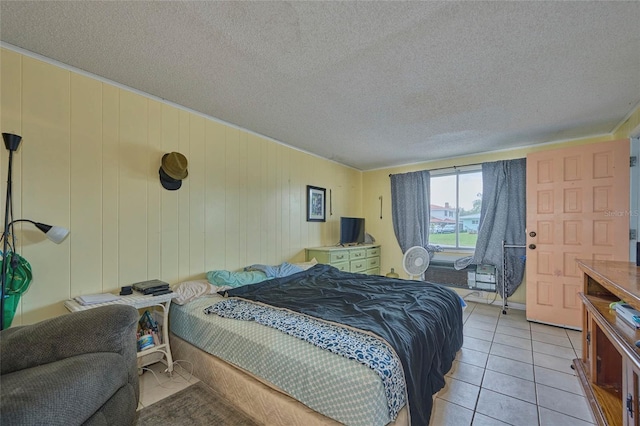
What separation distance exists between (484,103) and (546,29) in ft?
3.12

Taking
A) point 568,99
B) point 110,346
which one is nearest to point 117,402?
point 110,346

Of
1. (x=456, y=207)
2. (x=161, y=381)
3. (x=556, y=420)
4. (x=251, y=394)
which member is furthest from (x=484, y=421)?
(x=456, y=207)

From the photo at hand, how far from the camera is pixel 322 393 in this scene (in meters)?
1.27

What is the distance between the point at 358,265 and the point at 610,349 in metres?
2.97

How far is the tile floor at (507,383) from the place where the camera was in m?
1.65

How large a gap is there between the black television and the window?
1.23m

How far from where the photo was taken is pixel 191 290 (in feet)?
7.59

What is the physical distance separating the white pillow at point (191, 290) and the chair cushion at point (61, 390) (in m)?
1.00

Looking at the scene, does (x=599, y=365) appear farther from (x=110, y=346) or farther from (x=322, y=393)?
(x=110, y=346)

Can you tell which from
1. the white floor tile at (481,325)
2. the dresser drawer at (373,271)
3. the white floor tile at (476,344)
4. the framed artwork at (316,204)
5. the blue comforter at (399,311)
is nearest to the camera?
the blue comforter at (399,311)

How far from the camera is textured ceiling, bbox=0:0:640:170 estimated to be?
1391 mm

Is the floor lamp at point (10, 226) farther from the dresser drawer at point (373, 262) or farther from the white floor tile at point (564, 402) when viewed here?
the dresser drawer at point (373, 262)

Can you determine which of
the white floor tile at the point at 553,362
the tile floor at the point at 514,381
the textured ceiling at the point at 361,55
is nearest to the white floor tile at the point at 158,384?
the tile floor at the point at 514,381

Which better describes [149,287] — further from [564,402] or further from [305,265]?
[564,402]
